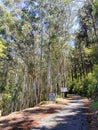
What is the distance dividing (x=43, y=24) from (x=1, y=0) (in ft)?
20.7

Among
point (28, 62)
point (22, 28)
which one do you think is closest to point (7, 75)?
point (28, 62)

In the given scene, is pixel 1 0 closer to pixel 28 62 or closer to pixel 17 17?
pixel 17 17

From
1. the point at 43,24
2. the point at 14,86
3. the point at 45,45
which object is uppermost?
the point at 43,24

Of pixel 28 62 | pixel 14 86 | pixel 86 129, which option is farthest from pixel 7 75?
pixel 86 129

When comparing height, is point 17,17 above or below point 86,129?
above

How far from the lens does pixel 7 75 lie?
59.1 metres

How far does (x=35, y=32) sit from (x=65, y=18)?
504 centimetres

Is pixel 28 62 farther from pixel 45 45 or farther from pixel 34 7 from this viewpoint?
pixel 34 7

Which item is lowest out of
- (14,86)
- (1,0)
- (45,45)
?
(14,86)

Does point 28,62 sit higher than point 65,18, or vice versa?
point 65,18

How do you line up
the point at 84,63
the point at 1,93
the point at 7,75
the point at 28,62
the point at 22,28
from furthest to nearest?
the point at 84,63 → the point at 7,75 → the point at 1,93 → the point at 28,62 → the point at 22,28

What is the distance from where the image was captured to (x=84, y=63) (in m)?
70.8

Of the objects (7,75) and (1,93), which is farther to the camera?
(7,75)

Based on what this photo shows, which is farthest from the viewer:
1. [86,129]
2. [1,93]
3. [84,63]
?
[84,63]
